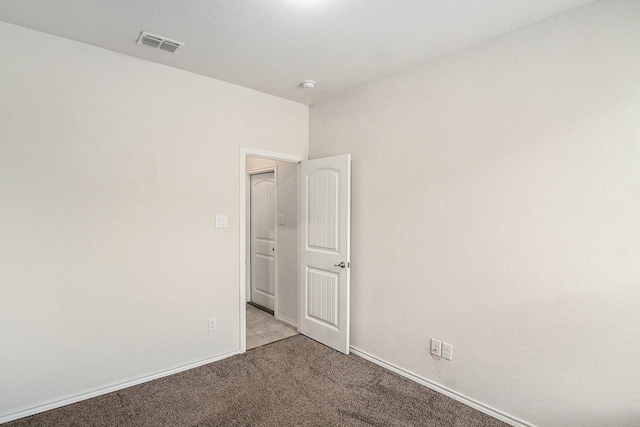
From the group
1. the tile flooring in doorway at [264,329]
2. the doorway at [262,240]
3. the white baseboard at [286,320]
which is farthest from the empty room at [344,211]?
the doorway at [262,240]

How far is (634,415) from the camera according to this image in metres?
1.72

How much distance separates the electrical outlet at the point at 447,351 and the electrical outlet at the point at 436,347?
0.09 ft

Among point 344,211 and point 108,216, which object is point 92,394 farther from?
point 344,211

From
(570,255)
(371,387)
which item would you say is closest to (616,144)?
(570,255)

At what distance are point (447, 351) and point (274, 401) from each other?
1.35 m

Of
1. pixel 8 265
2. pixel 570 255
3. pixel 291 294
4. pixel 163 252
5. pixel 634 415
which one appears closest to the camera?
pixel 634 415

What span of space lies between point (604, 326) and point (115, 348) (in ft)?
10.7

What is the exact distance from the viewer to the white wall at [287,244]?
389 centimetres

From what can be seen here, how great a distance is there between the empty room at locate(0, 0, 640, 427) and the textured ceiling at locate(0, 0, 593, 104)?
19 mm

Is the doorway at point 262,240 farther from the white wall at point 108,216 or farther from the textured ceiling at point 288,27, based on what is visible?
the textured ceiling at point 288,27

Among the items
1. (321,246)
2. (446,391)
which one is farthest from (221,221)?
(446,391)

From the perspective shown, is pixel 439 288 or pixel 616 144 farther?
pixel 439 288

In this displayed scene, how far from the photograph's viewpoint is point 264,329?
3.81 meters

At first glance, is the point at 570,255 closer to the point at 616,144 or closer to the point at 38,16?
the point at 616,144
